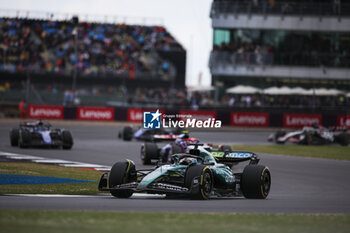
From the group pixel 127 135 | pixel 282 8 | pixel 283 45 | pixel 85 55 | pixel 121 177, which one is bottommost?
pixel 127 135

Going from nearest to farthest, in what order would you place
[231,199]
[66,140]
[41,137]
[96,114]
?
[231,199] → [41,137] → [66,140] → [96,114]

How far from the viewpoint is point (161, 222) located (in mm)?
8383

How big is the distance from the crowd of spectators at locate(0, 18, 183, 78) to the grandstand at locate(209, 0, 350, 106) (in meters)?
5.53

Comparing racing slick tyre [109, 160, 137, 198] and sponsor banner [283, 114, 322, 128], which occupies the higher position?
sponsor banner [283, 114, 322, 128]

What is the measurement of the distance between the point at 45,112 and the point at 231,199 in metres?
31.0

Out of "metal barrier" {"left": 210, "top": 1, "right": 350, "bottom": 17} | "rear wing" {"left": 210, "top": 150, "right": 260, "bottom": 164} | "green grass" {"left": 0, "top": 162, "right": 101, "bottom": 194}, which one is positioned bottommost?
"green grass" {"left": 0, "top": 162, "right": 101, "bottom": 194}

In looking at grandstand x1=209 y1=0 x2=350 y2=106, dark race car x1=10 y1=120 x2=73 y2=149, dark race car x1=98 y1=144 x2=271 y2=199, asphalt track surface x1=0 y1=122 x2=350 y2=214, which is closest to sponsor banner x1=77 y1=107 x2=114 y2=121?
asphalt track surface x1=0 y1=122 x2=350 y2=214

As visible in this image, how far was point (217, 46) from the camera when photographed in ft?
165

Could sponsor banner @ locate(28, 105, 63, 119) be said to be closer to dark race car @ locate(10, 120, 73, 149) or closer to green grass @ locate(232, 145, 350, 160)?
dark race car @ locate(10, 120, 73, 149)

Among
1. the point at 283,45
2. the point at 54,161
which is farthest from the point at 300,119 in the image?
the point at 54,161

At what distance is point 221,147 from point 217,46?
3120 centimetres

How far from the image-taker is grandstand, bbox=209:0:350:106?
163ft

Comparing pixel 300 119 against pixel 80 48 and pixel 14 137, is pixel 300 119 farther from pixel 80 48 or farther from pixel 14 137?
pixel 14 137

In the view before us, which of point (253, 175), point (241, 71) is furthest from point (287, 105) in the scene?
point (253, 175)
